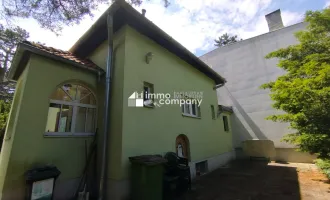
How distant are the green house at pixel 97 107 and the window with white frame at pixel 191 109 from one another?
0.18 m

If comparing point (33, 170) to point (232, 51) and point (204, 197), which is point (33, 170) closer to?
point (204, 197)

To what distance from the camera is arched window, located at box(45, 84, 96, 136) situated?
4.83 meters

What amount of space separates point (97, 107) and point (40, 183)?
2.67 m

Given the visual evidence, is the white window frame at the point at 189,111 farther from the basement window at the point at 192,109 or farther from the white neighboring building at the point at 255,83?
the white neighboring building at the point at 255,83

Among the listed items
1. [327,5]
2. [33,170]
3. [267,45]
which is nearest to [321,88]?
[327,5]

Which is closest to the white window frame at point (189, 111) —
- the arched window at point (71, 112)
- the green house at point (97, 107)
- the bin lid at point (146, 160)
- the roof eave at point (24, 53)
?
the green house at point (97, 107)

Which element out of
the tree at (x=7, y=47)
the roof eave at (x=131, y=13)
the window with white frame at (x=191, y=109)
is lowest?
the window with white frame at (x=191, y=109)

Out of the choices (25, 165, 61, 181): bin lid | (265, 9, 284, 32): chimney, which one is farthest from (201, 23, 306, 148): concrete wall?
(25, 165, 61, 181): bin lid

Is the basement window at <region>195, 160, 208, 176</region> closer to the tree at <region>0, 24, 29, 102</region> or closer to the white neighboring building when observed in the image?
the white neighboring building

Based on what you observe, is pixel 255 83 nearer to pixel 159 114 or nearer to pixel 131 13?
pixel 159 114

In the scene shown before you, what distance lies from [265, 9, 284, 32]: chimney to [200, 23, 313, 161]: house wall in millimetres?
Result: 1913

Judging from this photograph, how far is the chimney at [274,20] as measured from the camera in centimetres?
1394

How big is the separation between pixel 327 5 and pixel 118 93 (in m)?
11.1

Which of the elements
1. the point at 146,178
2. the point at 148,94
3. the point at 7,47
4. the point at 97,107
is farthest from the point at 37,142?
the point at 7,47
